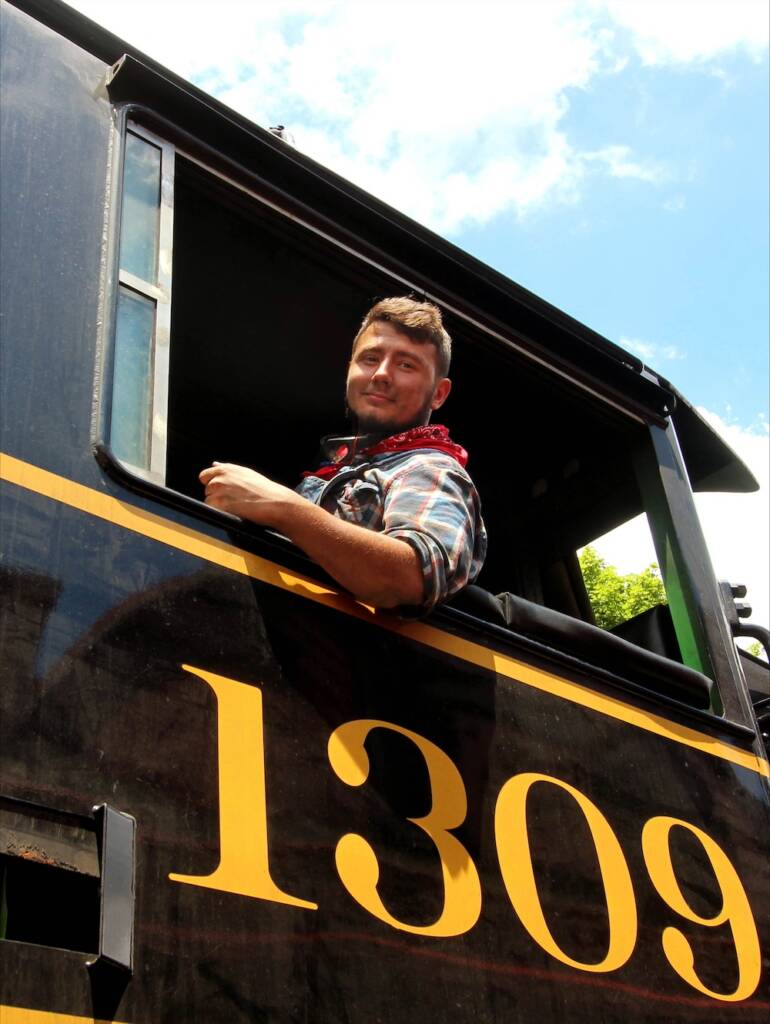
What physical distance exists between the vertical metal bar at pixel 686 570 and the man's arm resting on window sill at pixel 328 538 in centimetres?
113

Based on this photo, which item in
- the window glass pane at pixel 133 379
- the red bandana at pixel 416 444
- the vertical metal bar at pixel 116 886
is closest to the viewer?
the vertical metal bar at pixel 116 886

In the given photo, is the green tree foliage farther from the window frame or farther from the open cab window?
the window frame

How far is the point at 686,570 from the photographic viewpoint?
313 centimetres

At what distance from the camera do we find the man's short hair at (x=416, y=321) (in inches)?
109

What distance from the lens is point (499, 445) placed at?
12.8ft

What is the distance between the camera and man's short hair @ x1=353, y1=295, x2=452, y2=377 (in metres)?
2.78

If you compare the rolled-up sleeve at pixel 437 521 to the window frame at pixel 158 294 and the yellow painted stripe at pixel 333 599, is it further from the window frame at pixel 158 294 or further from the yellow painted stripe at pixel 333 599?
the window frame at pixel 158 294

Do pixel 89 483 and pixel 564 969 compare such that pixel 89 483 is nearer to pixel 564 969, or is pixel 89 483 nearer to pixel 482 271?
pixel 564 969

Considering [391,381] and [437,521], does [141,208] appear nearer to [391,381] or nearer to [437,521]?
[391,381]

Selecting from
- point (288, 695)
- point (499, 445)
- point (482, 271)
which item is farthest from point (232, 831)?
point (499, 445)

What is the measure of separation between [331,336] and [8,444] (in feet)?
5.55

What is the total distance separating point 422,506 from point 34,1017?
1216 millimetres

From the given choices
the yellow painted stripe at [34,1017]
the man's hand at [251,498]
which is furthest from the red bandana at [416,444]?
the yellow painted stripe at [34,1017]

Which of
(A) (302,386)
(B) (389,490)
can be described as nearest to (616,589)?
(A) (302,386)
